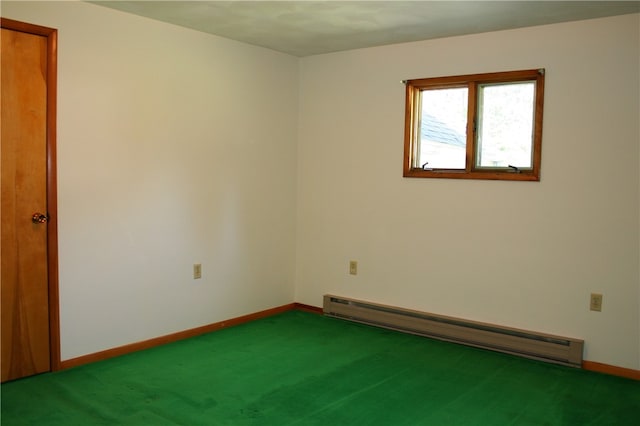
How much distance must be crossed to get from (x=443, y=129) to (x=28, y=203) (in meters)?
2.97

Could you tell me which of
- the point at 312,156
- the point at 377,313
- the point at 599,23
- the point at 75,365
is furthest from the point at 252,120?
the point at 599,23

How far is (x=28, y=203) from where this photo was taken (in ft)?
10.9

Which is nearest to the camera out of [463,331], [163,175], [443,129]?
[163,175]

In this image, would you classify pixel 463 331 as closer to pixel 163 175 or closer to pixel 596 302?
pixel 596 302

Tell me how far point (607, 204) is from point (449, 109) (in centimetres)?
135

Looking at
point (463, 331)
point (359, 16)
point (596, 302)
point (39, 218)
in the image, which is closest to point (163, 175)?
point (39, 218)

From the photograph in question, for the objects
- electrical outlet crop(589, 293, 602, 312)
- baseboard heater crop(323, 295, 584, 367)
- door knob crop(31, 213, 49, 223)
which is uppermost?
door knob crop(31, 213, 49, 223)

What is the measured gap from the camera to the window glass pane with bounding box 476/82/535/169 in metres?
4.00

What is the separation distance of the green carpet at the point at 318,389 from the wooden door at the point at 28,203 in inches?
8.0

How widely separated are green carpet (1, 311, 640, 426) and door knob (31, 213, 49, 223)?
92 centimetres

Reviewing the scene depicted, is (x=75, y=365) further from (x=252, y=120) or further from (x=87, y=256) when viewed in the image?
(x=252, y=120)

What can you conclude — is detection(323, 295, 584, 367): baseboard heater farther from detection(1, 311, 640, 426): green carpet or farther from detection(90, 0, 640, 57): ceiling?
detection(90, 0, 640, 57): ceiling

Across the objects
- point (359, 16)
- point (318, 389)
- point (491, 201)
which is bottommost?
point (318, 389)

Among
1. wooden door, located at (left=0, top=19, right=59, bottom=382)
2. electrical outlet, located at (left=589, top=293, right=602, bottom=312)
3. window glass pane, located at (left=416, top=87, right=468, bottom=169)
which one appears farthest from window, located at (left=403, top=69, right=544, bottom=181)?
wooden door, located at (left=0, top=19, right=59, bottom=382)
